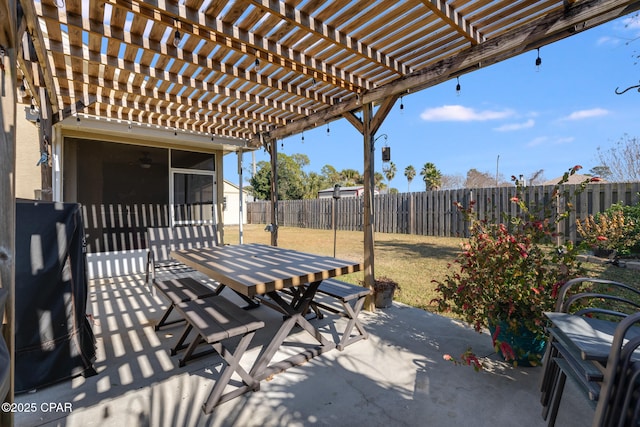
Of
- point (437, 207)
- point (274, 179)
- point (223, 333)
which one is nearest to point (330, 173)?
point (437, 207)

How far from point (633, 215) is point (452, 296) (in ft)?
19.1

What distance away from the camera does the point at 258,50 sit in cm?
269

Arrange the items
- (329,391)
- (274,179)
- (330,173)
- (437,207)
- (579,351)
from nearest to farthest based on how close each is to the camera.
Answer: (579,351), (329,391), (274,179), (437,207), (330,173)

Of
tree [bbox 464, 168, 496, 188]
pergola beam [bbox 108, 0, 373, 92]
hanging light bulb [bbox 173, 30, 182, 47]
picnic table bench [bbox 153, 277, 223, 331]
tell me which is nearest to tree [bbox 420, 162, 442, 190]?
tree [bbox 464, 168, 496, 188]

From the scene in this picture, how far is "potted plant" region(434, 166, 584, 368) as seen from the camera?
7.02 feet

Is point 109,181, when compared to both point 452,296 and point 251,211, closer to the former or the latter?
point 452,296

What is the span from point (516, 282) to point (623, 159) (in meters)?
12.0

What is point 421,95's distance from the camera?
3.36 meters

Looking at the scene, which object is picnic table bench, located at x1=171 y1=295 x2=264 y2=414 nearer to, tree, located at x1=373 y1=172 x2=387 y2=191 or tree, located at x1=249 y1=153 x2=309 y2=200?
tree, located at x1=249 y1=153 x2=309 y2=200

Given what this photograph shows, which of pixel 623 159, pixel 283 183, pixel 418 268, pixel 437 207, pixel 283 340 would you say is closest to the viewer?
pixel 283 340

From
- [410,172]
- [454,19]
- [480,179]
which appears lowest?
[454,19]

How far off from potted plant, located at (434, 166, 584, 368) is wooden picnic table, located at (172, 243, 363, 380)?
922 millimetres

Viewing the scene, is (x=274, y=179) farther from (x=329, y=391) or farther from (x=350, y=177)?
(x=350, y=177)

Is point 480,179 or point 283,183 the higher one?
point 480,179
